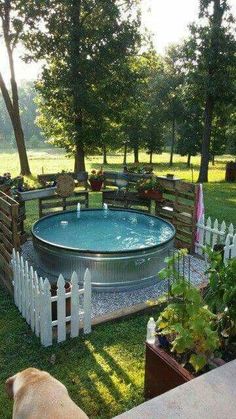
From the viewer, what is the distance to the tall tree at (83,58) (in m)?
18.1

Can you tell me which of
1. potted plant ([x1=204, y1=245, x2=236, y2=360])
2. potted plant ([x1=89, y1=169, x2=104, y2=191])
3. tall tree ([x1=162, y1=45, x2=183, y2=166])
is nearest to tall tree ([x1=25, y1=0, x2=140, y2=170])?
potted plant ([x1=89, y1=169, x2=104, y2=191])

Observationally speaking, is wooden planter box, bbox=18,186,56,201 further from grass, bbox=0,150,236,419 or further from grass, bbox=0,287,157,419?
grass, bbox=0,287,157,419

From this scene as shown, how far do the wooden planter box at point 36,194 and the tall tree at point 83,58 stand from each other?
29.6 feet

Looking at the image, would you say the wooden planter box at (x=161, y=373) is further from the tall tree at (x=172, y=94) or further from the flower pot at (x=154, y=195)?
the tall tree at (x=172, y=94)

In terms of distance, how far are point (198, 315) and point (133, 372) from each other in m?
1.93

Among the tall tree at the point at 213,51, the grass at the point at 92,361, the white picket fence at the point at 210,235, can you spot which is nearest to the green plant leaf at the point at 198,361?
the grass at the point at 92,361

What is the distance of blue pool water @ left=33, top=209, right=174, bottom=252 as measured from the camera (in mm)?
8867

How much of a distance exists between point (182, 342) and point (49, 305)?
259cm

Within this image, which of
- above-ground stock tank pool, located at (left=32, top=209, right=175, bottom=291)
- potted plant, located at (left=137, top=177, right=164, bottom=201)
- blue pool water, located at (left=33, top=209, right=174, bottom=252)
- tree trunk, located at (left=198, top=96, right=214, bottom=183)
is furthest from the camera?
tree trunk, located at (left=198, top=96, right=214, bottom=183)

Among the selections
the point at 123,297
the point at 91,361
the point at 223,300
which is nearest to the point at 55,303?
the point at 91,361

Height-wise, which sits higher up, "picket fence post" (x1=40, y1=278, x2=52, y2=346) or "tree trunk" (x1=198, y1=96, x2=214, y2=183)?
"tree trunk" (x1=198, y1=96, x2=214, y2=183)

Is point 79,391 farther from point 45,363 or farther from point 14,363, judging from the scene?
point 14,363

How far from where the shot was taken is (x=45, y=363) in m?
4.90

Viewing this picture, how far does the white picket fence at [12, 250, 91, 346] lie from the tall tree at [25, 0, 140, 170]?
47.6 ft
